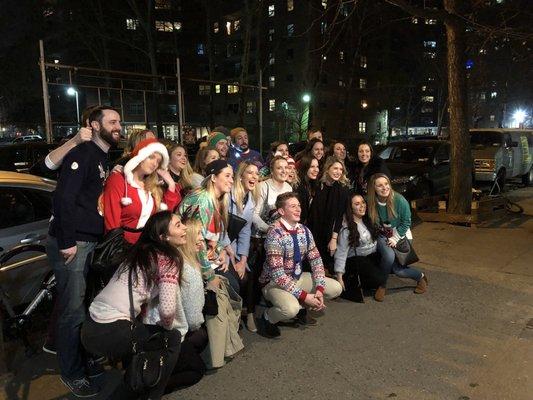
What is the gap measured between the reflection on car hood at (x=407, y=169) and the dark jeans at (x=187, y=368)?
8.62m

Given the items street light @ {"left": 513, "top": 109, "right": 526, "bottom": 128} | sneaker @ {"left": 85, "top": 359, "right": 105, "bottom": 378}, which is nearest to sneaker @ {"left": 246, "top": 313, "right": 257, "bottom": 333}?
sneaker @ {"left": 85, "top": 359, "right": 105, "bottom": 378}

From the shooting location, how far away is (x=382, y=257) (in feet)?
18.3

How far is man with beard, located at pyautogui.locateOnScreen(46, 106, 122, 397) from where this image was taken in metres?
3.24

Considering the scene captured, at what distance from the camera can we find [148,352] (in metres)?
2.99

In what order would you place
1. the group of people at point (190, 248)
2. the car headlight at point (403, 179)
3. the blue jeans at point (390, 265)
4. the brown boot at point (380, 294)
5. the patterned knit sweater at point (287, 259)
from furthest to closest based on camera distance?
the car headlight at point (403, 179) → the blue jeans at point (390, 265) → the brown boot at point (380, 294) → the patterned knit sweater at point (287, 259) → the group of people at point (190, 248)

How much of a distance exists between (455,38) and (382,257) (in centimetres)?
630

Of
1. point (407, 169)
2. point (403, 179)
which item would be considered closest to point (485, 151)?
point (407, 169)

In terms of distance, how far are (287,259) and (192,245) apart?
122 centimetres

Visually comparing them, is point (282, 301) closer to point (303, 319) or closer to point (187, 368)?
point (303, 319)

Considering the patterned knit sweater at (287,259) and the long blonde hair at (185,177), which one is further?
the long blonde hair at (185,177)

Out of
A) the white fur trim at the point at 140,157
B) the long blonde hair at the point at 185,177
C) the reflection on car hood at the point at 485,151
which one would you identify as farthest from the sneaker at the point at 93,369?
the reflection on car hood at the point at 485,151

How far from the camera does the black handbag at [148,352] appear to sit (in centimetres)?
291

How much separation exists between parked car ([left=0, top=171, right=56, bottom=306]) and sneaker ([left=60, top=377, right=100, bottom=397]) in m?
1.37

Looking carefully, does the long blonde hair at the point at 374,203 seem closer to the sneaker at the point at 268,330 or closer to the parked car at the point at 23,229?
the sneaker at the point at 268,330
